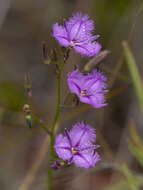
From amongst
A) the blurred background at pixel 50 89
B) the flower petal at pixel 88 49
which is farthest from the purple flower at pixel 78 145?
the blurred background at pixel 50 89

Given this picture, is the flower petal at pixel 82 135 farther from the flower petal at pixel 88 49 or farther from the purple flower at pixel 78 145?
the flower petal at pixel 88 49

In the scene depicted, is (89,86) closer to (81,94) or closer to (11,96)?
(81,94)

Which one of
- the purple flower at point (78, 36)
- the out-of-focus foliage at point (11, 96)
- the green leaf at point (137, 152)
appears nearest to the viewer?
the purple flower at point (78, 36)

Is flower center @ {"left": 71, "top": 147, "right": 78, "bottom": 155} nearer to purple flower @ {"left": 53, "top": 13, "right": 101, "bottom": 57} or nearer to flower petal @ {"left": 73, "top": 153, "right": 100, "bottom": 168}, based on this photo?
flower petal @ {"left": 73, "top": 153, "right": 100, "bottom": 168}

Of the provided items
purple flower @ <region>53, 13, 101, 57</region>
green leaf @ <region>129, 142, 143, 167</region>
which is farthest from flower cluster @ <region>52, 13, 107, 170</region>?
green leaf @ <region>129, 142, 143, 167</region>

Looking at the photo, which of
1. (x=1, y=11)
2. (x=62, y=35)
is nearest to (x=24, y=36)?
(x=1, y=11)

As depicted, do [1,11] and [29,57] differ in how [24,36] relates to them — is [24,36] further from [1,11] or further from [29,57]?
[1,11]
